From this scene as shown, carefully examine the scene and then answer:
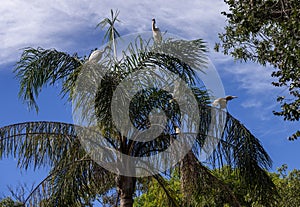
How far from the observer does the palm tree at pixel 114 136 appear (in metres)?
9.51

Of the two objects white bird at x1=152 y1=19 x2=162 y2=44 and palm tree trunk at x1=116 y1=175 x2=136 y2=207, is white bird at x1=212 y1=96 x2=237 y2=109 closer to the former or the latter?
white bird at x1=152 y1=19 x2=162 y2=44

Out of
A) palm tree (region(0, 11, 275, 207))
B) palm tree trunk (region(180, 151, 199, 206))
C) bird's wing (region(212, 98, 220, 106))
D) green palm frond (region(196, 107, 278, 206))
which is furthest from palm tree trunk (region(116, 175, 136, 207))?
bird's wing (region(212, 98, 220, 106))

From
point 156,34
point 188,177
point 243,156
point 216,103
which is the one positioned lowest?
point 188,177

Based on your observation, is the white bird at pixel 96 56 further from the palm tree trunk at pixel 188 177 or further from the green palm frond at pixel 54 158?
the palm tree trunk at pixel 188 177

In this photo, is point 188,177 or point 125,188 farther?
point 125,188

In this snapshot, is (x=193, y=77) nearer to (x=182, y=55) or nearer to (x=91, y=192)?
(x=182, y=55)

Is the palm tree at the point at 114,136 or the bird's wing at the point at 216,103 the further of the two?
the bird's wing at the point at 216,103

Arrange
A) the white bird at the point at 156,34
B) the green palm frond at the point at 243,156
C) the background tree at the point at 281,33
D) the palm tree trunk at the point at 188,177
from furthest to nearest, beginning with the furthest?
the white bird at the point at 156,34, the green palm frond at the point at 243,156, the palm tree trunk at the point at 188,177, the background tree at the point at 281,33

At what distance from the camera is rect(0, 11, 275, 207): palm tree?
31.2ft

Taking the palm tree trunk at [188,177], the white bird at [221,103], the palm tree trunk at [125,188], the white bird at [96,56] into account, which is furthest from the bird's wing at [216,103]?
the white bird at [96,56]

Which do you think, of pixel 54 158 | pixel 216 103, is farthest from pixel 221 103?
pixel 54 158

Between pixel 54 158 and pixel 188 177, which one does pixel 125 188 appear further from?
pixel 54 158

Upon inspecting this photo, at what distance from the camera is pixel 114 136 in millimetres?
9914

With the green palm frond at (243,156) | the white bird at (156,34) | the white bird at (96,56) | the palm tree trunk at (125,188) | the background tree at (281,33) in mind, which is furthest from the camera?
the white bird at (156,34)
